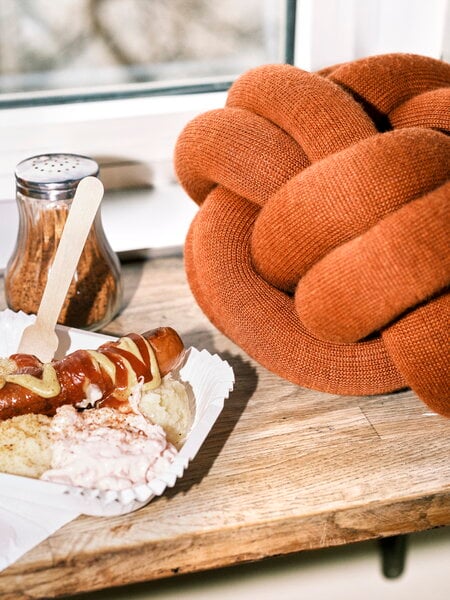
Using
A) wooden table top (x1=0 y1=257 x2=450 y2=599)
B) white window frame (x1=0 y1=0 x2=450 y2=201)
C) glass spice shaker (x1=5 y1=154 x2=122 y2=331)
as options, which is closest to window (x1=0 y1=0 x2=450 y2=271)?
white window frame (x1=0 y1=0 x2=450 y2=201)

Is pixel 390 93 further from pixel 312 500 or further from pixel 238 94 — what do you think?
pixel 312 500

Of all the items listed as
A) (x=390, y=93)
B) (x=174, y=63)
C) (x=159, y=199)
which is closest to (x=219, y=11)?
(x=174, y=63)

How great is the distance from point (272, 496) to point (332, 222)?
0.58 feet

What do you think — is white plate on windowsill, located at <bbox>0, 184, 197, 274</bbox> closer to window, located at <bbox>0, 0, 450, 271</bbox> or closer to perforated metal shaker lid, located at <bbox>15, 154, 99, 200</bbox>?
window, located at <bbox>0, 0, 450, 271</bbox>

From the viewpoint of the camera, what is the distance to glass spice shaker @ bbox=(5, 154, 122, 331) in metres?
0.56

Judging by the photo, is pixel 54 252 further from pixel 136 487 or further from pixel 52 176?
pixel 136 487

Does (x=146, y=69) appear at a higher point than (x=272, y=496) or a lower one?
higher

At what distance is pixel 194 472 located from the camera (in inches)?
19.1

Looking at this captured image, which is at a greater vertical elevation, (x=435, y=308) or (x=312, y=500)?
(x=435, y=308)

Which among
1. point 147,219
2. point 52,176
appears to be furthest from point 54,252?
point 147,219

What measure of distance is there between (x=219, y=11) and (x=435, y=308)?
47 cm

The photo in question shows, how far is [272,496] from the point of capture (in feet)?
1.53

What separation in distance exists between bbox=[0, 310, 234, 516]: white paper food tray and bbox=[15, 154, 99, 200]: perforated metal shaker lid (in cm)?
9

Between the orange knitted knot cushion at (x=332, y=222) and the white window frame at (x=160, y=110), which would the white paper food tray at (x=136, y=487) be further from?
the white window frame at (x=160, y=110)
